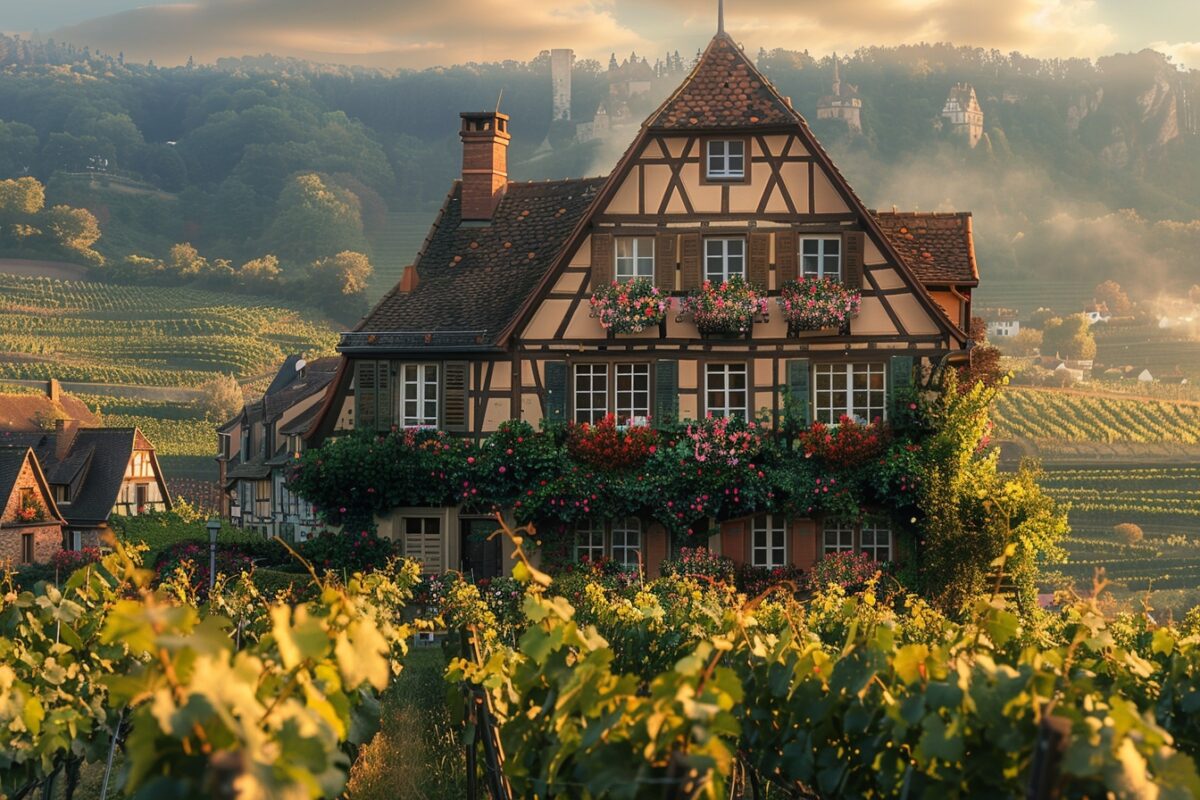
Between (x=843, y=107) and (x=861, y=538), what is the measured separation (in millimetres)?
132982

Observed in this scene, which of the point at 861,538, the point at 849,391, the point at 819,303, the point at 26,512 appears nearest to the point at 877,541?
the point at 861,538

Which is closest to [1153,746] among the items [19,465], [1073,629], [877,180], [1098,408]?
[1073,629]

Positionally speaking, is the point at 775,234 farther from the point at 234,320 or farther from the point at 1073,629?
the point at 234,320

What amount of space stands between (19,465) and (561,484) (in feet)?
113

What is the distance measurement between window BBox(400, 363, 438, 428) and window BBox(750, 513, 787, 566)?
573cm

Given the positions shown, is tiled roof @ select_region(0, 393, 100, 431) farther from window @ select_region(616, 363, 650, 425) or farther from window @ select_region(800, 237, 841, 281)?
window @ select_region(800, 237, 841, 281)

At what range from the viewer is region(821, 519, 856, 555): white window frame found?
2912 cm

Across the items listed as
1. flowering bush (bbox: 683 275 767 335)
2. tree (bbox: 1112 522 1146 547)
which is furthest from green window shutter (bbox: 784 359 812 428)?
tree (bbox: 1112 522 1146 547)

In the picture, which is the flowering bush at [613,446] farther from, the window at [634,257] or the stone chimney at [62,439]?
the stone chimney at [62,439]

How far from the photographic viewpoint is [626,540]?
29.4 meters

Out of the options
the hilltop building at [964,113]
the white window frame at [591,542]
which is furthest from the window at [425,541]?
the hilltop building at [964,113]

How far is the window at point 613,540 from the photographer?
29.3 meters

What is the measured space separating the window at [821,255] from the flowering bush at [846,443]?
274 cm

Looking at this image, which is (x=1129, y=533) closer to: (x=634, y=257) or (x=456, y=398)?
(x=634, y=257)
